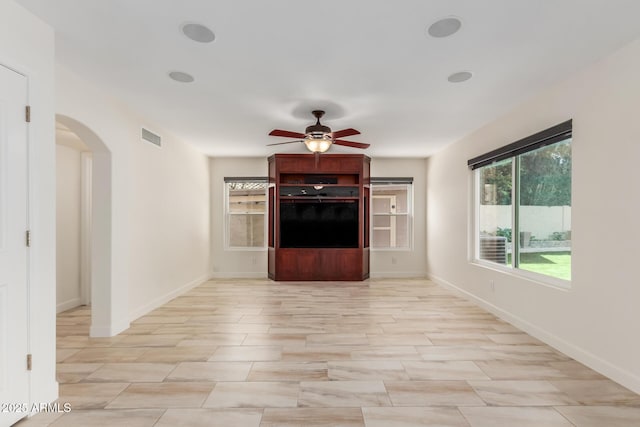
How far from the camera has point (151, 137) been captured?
4.44 metres

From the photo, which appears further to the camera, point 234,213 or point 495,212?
point 234,213

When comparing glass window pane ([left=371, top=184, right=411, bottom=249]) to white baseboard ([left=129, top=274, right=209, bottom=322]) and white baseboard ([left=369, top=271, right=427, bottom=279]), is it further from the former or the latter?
white baseboard ([left=129, top=274, right=209, bottom=322])

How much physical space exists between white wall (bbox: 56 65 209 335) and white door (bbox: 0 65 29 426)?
3.26 ft

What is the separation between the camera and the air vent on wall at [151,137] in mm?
4266

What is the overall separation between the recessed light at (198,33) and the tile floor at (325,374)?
2.58m

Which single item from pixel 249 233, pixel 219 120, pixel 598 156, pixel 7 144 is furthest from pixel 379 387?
pixel 249 233

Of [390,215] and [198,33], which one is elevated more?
[198,33]

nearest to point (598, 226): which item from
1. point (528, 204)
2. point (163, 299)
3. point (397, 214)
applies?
point (528, 204)

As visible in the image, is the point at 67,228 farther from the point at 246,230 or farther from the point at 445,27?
the point at 445,27

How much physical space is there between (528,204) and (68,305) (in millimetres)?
6201

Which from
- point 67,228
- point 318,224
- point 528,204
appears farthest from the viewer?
point 318,224

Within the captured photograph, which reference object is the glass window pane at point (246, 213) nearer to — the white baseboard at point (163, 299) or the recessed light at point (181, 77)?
the white baseboard at point (163, 299)

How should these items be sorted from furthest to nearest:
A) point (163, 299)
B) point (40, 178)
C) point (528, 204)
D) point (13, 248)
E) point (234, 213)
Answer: point (234, 213) → point (163, 299) → point (528, 204) → point (40, 178) → point (13, 248)

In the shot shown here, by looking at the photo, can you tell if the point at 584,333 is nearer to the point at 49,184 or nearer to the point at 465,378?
the point at 465,378
